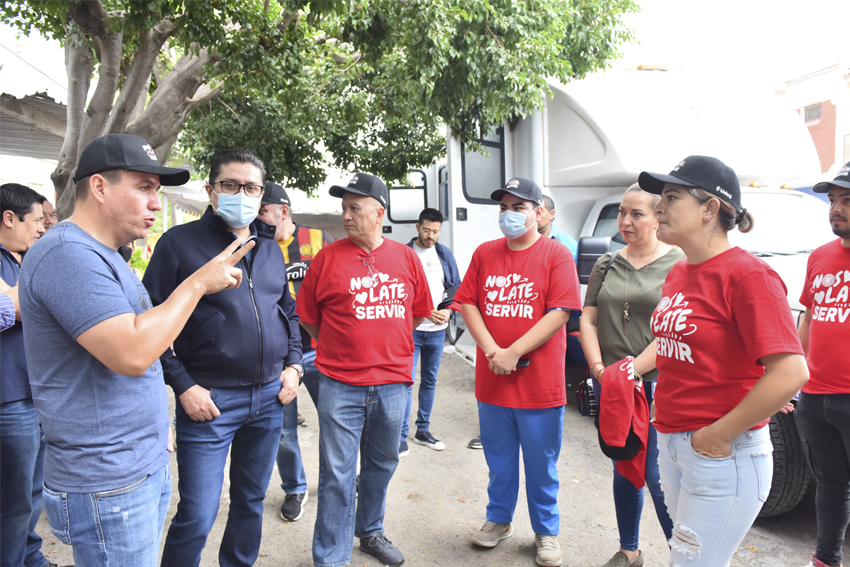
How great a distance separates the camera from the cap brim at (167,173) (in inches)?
72.2

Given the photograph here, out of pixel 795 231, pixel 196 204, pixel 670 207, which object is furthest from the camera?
pixel 196 204

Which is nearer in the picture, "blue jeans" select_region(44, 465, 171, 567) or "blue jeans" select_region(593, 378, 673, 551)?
"blue jeans" select_region(44, 465, 171, 567)

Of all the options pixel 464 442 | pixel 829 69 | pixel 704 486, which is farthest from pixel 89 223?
pixel 829 69

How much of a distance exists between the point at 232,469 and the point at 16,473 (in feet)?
3.21

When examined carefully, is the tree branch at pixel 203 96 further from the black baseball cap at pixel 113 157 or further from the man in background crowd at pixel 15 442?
the black baseball cap at pixel 113 157

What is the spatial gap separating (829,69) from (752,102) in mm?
21804

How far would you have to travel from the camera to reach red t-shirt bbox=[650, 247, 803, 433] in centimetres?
181

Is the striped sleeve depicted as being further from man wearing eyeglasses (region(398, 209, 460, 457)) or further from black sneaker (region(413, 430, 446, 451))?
black sneaker (region(413, 430, 446, 451))

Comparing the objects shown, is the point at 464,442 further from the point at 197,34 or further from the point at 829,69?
the point at 829,69

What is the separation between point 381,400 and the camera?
304cm

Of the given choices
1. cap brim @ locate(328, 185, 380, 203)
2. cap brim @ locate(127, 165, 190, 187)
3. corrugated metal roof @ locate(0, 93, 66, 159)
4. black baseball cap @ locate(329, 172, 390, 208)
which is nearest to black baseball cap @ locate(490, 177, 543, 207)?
black baseball cap @ locate(329, 172, 390, 208)

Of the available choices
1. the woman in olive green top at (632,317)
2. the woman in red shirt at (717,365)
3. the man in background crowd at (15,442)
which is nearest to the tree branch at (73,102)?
the man in background crowd at (15,442)

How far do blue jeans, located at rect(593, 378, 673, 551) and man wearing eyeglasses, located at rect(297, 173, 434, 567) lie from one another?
113cm

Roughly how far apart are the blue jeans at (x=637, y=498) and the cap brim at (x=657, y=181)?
113 centimetres
